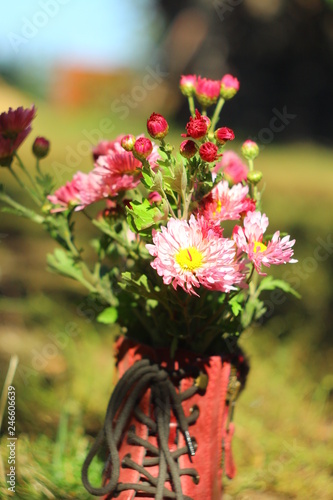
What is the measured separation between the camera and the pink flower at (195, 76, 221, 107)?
3.59 ft

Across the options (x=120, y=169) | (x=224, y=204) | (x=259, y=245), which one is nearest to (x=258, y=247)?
(x=259, y=245)

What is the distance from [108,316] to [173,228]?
0.31 m

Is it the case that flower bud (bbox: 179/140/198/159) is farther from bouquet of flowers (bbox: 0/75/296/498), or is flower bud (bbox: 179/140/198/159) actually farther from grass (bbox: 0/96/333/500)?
grass (bbox: 0/96/333/500)

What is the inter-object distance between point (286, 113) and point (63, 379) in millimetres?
6980

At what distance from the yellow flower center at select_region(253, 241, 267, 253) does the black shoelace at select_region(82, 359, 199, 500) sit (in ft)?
0.84

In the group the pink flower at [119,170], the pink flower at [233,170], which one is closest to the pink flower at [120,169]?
the pink flower at [119,170]

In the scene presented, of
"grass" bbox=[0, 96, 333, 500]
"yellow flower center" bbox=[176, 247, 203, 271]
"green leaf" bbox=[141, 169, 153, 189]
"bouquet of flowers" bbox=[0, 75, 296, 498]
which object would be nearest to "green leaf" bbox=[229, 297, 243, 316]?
"bouquet of flowers" bbox=[0, 75, 296, 498]

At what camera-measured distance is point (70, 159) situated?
6195 mm

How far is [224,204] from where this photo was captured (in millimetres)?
1006

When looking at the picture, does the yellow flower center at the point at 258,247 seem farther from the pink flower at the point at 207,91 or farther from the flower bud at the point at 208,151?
the pink flower at the point at 207,91

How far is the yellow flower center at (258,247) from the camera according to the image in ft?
3.00

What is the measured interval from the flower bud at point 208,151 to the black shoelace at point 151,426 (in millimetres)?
357

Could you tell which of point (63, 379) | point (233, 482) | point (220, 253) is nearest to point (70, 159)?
point (63, 379)

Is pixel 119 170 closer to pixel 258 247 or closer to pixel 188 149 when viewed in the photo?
pixel 188 149
